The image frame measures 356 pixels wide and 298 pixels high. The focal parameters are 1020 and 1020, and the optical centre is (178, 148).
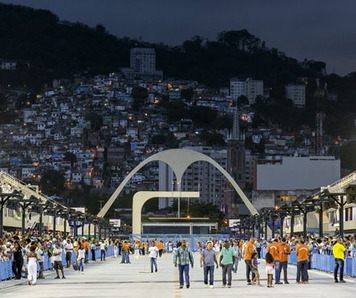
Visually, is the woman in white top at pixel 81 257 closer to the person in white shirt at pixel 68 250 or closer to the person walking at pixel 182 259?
the person in white shirt at pixel 68 250

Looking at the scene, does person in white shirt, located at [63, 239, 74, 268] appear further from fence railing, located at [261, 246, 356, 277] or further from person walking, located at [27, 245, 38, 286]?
person walking, located at [27, 245, 38, 286]

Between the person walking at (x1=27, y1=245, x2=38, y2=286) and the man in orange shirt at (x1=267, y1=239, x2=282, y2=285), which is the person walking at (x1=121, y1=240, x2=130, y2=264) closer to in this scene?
the person walking at (x1=27, y1=245, x2=38, y2=286)

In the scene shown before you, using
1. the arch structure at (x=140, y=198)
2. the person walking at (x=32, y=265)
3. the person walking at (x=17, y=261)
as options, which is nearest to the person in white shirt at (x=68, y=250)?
the person walking at (x=17, y=261)

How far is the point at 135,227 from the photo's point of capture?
154 m

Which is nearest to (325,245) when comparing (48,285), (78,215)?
(48,285)

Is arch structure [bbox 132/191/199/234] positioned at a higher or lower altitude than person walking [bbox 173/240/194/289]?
higher

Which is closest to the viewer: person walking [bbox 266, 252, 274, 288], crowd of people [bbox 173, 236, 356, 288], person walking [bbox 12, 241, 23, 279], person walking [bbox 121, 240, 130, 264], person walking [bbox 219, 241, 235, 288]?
person walking [bbox 266, 252, 274, 288]

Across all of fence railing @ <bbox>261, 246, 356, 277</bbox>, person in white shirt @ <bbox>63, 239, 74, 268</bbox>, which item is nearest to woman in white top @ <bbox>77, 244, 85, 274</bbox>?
person in white shirt @ <bbox>63, 239, 74, 268</bbox>

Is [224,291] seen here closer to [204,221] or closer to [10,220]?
[10,220]

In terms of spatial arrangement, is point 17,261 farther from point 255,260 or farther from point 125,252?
point 125,252

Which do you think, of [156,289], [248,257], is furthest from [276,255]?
[156,289]

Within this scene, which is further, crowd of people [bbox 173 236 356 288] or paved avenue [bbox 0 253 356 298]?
crowd of people [bbox 173 236 356 288]

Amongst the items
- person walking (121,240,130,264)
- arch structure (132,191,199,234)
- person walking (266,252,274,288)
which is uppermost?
arch structure (132,191,199,234)

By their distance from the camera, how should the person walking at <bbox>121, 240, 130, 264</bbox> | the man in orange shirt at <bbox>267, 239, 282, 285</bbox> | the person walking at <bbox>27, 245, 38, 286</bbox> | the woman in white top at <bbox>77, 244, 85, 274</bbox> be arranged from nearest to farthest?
1. the person walking at <bbox>27, 245, 38, 286</bbox>
2. the man in orange shirt at <bbox>267, 239, 282, 285</bbox>
3. the woman in white top at <bbox>77, 244, 85, 274</bbox>
4. the person walking at <bbox>121, 240, 130, 264</bbox>
